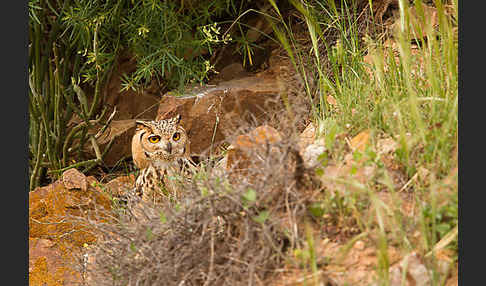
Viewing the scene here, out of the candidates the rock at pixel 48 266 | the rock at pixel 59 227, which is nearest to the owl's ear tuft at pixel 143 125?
the rock at pixel 59 227

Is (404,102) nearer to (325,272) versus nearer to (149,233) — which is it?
(325,272)

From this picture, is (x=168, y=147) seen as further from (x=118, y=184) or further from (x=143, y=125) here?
(x=118, y=184)

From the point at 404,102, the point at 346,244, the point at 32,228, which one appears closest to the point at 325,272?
the point at 346,244

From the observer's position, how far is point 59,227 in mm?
3684

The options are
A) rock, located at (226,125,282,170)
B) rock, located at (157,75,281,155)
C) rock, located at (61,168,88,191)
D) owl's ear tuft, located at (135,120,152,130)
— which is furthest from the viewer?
rock, located at (157,75,281,155)

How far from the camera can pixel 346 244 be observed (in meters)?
1.80

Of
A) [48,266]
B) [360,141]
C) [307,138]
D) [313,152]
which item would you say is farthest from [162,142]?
[360,141]

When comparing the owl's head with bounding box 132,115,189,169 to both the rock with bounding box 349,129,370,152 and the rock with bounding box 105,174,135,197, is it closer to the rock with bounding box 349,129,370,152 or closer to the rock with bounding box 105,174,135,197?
the rock with bounding box 105,174,135,197

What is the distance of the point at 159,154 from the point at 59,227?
1.05 meters

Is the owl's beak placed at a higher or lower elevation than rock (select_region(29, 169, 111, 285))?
higher

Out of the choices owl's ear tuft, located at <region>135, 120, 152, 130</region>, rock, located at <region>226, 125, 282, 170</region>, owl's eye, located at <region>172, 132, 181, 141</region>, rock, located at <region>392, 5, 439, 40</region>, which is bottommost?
owl's eye, located at <region>172, 132, 181, 141</region>

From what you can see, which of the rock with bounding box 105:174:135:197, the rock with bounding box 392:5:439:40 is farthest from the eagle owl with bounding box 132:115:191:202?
the rock with bounding box 392:5:439:40

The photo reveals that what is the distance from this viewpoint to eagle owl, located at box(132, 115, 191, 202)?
3.10 m

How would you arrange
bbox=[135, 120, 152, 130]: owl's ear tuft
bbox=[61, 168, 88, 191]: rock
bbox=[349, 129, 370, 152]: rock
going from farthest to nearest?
1. bbox=[61, 168, 88, 191]: rock
2. bbox=[135, 120, 152, 130]: owl's ear tuft
3. bbox=[349, 129, 370, 152]: rock
